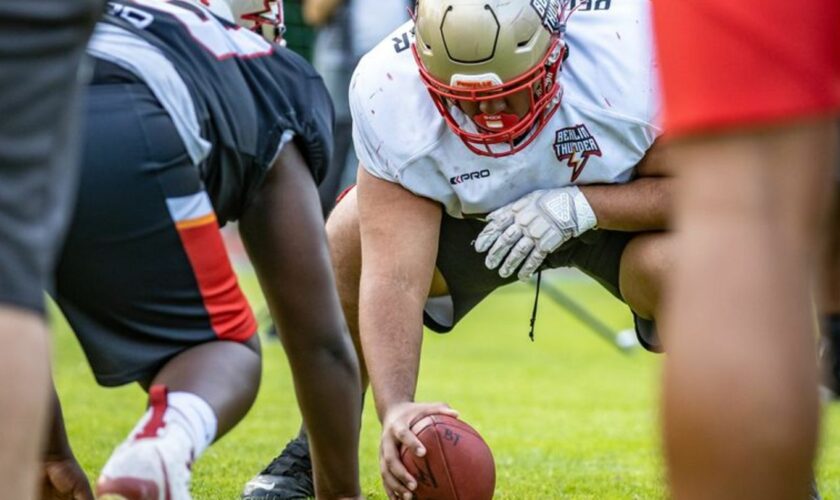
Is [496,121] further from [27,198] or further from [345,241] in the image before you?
[27,198]

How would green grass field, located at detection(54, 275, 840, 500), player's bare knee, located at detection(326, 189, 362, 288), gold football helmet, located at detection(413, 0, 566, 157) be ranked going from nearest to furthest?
1. gold football helmet, located at detection(413, 0, 566, 157)
2. player's bare knee, located at detection(326, 189, 362, 288)
3. green grass field, located at detection(54, 275, 840, 500)

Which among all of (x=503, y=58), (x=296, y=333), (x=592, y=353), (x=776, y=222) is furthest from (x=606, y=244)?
(x=592, y=353)

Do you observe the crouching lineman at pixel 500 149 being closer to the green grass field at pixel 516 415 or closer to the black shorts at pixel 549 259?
the black shorts at pixel 549 259

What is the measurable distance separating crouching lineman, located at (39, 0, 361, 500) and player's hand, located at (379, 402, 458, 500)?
0.59 m

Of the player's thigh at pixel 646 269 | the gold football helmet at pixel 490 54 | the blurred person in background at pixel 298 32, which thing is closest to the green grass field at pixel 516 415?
the player's thigh at pixel 646 269

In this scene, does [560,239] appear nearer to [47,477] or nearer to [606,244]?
[606,244]

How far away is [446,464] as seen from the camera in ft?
9.71

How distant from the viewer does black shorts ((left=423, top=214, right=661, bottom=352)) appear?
356 centimetres

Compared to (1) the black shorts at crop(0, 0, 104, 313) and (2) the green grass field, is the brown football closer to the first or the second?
(2) the green grass field

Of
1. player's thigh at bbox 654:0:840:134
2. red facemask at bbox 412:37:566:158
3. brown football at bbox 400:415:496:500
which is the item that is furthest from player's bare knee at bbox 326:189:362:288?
player's thigh at bbox 654:0:840:134

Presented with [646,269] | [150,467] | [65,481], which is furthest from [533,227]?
[150,467]

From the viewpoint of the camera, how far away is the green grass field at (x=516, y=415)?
400 cm

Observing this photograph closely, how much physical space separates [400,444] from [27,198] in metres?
1.54

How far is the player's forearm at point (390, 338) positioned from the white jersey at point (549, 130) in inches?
10.3
